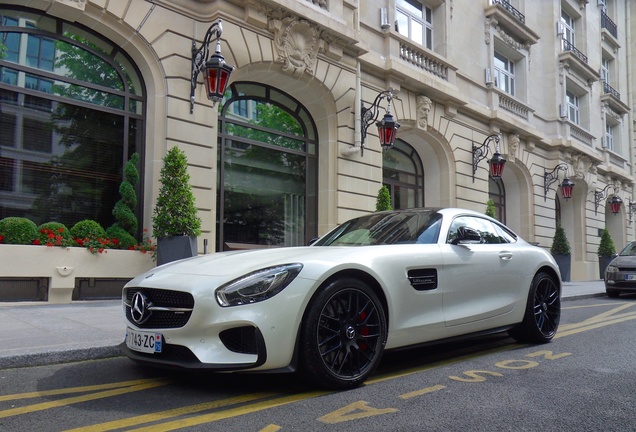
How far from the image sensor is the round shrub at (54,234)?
862 cm

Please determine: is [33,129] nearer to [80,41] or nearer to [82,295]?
[80,41]

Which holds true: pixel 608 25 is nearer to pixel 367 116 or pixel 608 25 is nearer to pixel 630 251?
pixel 630 251

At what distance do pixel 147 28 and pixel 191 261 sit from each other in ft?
23.9

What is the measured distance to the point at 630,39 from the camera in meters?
33.7

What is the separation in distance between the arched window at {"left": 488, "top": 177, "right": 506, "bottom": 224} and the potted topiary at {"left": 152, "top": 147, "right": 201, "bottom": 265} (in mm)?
14351

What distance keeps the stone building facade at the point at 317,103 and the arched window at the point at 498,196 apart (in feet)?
0.42

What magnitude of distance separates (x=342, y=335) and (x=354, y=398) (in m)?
0.42

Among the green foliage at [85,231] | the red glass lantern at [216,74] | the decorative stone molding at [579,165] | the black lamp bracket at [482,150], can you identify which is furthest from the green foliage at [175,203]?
the decorative stone molding at [579,165]

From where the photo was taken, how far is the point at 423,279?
4445 millimetres

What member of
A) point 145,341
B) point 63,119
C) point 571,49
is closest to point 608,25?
point 571,49

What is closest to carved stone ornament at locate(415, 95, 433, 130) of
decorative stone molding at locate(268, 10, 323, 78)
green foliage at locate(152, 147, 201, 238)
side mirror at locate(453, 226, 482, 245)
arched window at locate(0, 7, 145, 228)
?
decorative stone molding at locate(268, 10, 323, 78)

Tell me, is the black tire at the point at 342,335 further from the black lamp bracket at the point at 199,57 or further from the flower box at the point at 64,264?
the black lamp bracket at the point at 199,57

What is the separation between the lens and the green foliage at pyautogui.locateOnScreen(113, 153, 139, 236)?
32.0 ft

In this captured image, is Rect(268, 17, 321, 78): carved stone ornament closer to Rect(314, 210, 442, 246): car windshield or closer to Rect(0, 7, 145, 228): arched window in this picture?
Rect(0, 7, 145, 228): arched window
